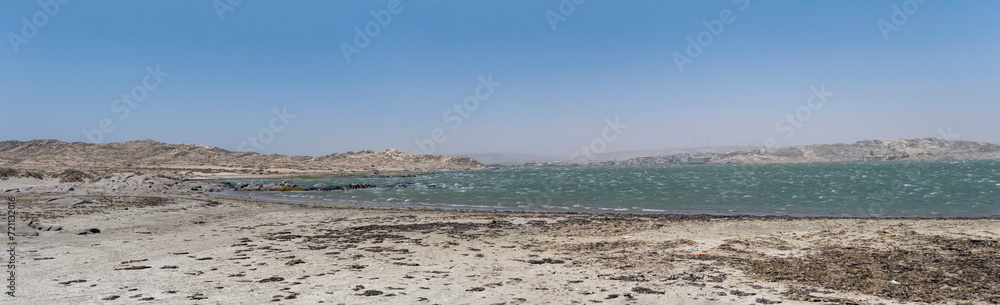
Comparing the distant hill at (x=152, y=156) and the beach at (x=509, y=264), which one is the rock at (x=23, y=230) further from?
the distant hill at (x=152, y=156)

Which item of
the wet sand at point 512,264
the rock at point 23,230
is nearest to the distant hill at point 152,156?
the rock at point 23,230

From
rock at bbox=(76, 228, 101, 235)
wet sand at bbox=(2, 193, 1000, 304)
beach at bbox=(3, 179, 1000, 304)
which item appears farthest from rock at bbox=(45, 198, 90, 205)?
rock at bbox=(76, 228, 101, 235)

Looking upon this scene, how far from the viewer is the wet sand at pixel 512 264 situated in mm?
8695

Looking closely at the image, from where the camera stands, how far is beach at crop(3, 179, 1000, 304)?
8695 mm

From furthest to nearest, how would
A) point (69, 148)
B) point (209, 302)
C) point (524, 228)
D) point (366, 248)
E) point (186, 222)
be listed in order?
point (69, 148) → point (186, 222) → point (524, 228) → point (366, 248) → point (209, 302)

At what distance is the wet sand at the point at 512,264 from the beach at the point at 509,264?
0.04 m

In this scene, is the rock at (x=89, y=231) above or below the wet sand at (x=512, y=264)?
above

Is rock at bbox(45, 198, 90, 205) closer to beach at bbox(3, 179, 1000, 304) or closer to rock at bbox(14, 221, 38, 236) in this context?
beach at bbox(3, 179, 1000, 304)

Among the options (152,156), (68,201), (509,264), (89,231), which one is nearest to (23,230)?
(89,231)

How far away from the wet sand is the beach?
42 mm

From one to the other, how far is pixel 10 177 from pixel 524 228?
51984 millimetres

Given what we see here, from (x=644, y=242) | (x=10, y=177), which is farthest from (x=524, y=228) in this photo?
(x=10, y=177)

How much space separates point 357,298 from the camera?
8.59 meters

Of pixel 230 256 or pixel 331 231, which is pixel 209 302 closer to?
pixel 230 256
